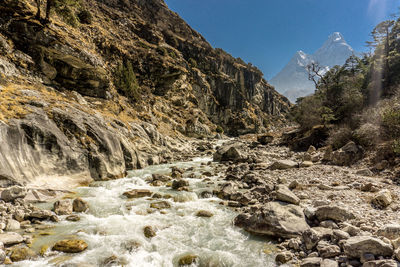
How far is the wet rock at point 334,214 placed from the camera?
22.4ft

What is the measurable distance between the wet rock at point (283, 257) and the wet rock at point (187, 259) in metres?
2.57

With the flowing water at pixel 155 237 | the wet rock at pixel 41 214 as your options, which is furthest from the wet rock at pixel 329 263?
the wet rock at pixel 41 214

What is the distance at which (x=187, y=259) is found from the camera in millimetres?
6105

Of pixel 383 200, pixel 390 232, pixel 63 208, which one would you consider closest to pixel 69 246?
pixel 63 208

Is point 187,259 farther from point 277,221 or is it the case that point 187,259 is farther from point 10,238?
point 10,238

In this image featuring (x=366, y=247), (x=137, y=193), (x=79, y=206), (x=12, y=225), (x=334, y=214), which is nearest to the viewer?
(x=366, y=247)

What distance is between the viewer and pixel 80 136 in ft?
44.8

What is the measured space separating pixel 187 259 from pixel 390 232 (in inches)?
233

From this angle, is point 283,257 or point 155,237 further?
point 155,237

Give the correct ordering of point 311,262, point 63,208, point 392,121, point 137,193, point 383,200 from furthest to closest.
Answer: point 392,121 → point 137,193 → point 63,208 → point 383,200 → point 311,262

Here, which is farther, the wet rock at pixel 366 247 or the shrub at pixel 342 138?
the shrub at pixel 342 138

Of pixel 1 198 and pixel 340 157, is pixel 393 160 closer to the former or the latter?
pixel 340 157

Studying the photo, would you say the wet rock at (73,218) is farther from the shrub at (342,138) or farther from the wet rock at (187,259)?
the shrub at (342,138)

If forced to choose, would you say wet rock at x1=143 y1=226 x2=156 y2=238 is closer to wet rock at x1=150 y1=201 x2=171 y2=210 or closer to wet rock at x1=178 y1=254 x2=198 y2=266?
wet rock at x1=178 y1=254 x2=198 y2=266
